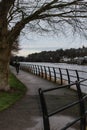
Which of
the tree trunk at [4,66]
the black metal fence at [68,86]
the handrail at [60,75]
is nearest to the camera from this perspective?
the black metal fence at [68,86]

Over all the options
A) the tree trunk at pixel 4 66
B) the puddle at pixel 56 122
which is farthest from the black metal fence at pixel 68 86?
the tree trunk at pixel 4 66

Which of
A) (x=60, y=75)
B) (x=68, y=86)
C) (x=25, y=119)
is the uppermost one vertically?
(x=68, y=86)

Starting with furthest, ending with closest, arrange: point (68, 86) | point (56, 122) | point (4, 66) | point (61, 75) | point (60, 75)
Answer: point (60, 75), point (61, 75), point (4, 66), point (56, 122), point (68, 86)

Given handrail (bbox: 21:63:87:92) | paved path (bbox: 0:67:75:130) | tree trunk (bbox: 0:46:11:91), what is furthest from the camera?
handrail (bbox: 21:63:87:92)

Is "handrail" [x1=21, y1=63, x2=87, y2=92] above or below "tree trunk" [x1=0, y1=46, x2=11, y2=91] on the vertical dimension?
below

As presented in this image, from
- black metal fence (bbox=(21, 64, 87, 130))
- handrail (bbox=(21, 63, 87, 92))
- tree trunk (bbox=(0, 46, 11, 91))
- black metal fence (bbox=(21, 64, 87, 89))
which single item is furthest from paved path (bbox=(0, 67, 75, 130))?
handrail (bbox=(21, 63, 87, 92))

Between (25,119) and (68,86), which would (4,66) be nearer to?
(25,119)

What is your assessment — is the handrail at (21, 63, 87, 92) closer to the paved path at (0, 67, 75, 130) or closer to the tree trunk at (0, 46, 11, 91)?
the tree trunk at (0, 46, 11, 91)

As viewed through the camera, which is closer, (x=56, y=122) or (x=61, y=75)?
(x=56, y=122)

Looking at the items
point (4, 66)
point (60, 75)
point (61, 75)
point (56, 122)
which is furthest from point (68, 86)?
point (60, 75)

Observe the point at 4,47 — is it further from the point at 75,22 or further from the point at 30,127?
the point at 30,127

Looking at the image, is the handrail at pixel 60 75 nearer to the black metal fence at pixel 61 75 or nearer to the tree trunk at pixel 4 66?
the black metal fence at pixel 61 75

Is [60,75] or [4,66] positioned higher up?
[4,66]

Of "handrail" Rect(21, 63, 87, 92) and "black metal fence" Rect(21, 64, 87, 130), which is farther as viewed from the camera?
"handrail" Rect(21, 63, 87, 92)
